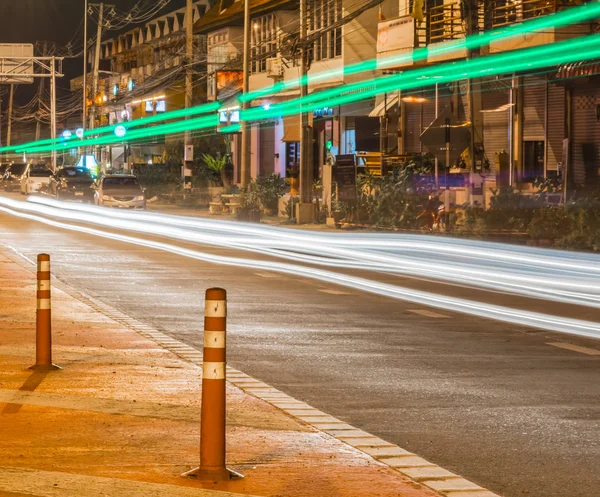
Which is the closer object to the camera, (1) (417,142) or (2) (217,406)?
(2) (217,406)

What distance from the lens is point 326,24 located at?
58906mm

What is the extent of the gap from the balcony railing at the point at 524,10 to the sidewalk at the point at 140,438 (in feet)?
89.7

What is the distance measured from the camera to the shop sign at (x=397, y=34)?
43625 millimetres

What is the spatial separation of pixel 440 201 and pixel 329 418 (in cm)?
2910

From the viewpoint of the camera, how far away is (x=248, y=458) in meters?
7.50

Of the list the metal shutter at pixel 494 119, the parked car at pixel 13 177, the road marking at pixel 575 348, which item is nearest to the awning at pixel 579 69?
Result: the metal shutter at pixel 494 119

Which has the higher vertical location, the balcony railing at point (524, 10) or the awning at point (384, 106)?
the balcony railing at point (524, 10)

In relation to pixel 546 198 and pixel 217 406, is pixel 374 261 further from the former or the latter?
pixel 217 406

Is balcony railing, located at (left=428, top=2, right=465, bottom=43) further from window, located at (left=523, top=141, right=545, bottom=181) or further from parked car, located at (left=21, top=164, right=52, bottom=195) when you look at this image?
parked car, located at (left=21, top=164, right=52, bottom=195)

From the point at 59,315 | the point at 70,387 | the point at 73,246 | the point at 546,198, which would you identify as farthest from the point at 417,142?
the point at 70,387

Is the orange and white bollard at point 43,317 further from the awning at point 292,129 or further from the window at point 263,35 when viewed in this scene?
the window at point 263,35

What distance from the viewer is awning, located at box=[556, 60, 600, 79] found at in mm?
34009

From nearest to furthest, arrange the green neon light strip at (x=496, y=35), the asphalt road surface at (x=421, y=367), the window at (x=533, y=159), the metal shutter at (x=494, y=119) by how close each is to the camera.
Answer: the asphalt road surface at (x=421, y=367) → the green neon light strip at (x=496, y=35) → the window at (x=533, y=159) → the metal shutter at (x=494, y=119)

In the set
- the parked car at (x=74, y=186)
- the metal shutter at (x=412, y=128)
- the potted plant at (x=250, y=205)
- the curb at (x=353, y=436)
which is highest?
the metal shutter at (x=412, y=128)
